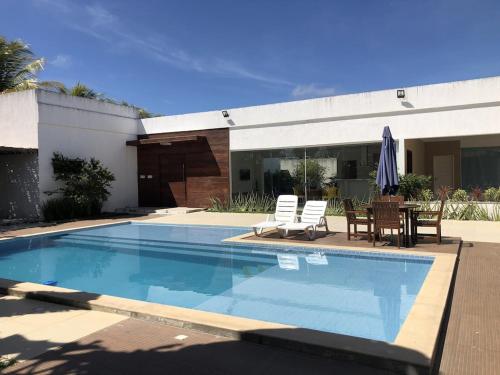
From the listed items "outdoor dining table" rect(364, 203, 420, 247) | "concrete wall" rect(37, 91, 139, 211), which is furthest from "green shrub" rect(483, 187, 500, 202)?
"concrete wall" rect(37, 91, 139, 211)

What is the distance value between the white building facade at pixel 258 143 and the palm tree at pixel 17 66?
434cm

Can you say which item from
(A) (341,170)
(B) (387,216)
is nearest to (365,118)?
(A) (341,170)

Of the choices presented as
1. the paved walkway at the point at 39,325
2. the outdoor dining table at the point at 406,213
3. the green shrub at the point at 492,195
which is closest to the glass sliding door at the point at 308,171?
the green shrub at the point at 492,195

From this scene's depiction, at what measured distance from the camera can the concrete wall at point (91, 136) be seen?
1623 centimetres

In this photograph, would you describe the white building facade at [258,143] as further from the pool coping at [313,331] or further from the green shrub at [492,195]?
the pool coping at [313,331]

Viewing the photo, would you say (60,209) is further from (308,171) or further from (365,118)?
(365,118)

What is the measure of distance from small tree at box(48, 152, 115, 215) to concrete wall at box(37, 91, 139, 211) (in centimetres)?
40

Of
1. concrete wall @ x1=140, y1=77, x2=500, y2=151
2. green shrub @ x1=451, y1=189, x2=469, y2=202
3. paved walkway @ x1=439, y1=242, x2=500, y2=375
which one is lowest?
paved walkway @ x1=439, y1=242, x2=500, y2=375

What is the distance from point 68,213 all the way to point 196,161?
18.6 ft

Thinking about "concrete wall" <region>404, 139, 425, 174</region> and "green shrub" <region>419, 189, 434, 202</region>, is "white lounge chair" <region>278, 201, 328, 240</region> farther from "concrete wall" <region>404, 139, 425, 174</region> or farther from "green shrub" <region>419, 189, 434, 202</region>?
"concrete wall" <region>404, 139, 425, 174</region>

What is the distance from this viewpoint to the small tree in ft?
53.4

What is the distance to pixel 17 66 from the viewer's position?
2048 cm

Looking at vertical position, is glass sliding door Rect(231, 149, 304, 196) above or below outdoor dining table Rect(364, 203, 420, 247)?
above

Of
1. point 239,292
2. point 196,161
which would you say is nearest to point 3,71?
point 196,161
